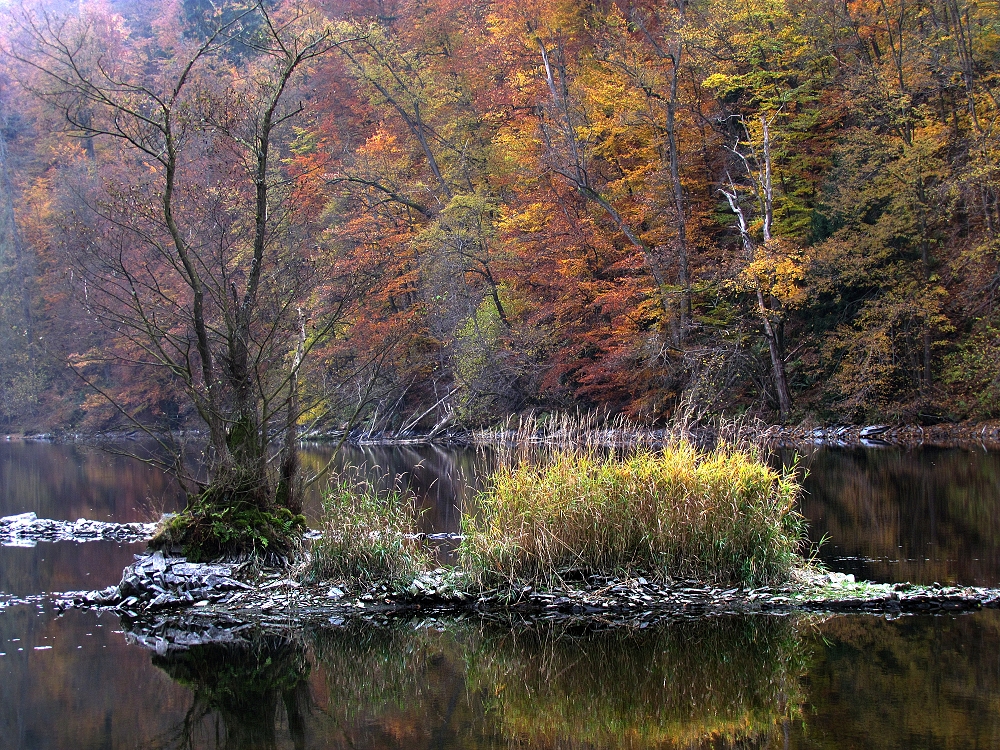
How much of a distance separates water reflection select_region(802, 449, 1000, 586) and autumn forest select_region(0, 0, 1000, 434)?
3759mm

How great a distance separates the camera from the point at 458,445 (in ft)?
97.1

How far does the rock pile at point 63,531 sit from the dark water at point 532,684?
4.10 metres

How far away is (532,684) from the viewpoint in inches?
266

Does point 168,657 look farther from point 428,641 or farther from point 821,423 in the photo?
point 821,423

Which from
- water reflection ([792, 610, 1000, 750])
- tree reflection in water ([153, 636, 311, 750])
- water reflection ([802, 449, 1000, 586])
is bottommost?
tree reflection in water ([153, 636, 311, 750])

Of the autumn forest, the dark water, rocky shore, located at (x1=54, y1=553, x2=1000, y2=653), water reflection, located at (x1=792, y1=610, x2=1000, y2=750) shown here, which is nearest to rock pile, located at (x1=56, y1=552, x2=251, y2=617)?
rocky shore, located at (x1=54, y1=553, x2=1000, y2=653)

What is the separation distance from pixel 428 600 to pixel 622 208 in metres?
21.7

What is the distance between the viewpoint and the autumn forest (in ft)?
73.9

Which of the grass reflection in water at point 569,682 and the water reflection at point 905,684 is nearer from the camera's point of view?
the water reflection at point 905,684

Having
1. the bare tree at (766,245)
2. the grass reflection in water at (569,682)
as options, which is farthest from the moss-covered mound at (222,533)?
A: the bare tree at (766,245)

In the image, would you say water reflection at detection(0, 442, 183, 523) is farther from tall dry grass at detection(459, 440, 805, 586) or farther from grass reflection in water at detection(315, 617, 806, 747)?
grass reflection in water at detection(315, 617, 806, 747)

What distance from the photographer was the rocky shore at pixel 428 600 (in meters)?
8.26

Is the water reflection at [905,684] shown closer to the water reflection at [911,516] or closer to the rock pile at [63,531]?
the water reflection at [911,516]

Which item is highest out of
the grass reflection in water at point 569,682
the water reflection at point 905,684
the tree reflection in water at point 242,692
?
the water reflection at point 905,684
